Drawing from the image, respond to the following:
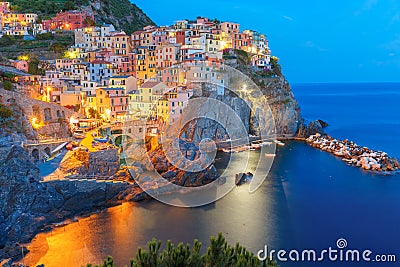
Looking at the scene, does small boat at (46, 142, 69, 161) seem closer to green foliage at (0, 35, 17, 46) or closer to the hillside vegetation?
green foliage at (0, 35, 17, 46)

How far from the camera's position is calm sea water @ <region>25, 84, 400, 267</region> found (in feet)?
39.5

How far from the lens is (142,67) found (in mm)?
28438

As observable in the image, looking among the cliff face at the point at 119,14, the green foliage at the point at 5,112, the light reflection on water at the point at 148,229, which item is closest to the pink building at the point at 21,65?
the green foliage at the point at 5,112

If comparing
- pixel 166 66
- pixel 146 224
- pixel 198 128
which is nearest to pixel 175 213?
pixel 146 224

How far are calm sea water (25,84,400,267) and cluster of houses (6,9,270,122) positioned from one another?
8.36 m

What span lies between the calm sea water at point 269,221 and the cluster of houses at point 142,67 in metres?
8.36

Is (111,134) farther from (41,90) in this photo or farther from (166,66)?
(166,66)

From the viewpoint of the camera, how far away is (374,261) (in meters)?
11.4

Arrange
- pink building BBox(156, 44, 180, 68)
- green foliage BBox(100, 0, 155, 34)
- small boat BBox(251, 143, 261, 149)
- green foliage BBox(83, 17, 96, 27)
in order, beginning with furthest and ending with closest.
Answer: green foliage BBox(100, 0, 155, 34)
green foliage BBox(83, 17, 96, 27)
pink building BBox(156, 44, 180, 68)
small boat BBox(251, 143, 261, 149)

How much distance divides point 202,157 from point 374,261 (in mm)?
9468

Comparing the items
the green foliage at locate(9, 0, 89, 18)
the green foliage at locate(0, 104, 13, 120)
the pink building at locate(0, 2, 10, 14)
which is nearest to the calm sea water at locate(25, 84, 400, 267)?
the green foliage at locate(0, 104, 13, 120)

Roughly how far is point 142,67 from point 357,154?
16354 millimetres

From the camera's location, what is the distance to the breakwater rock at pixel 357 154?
848 inches

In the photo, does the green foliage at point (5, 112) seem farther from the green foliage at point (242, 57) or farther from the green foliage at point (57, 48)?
the green foliage at point (242, 57)
